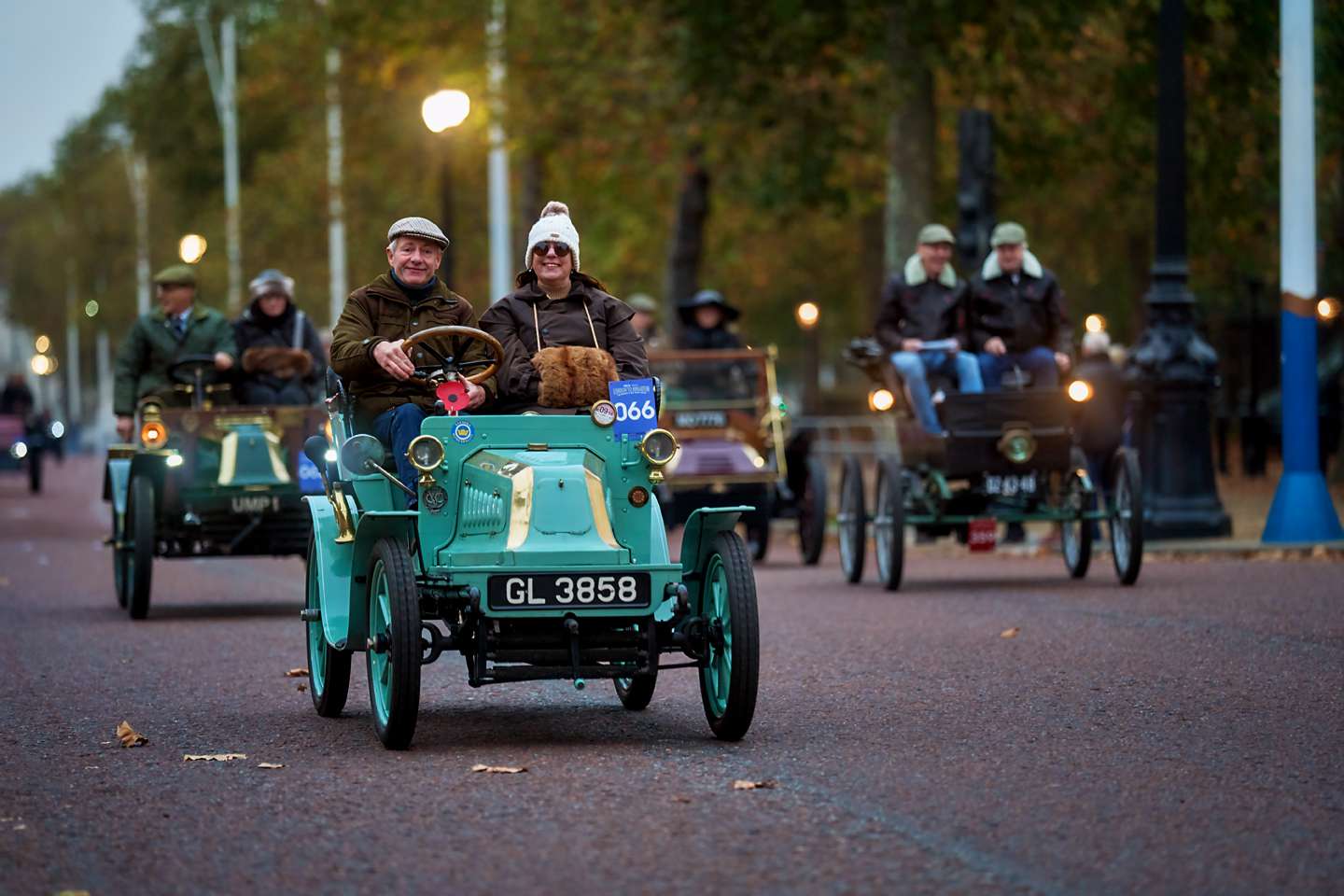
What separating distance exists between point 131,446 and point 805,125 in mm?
16059

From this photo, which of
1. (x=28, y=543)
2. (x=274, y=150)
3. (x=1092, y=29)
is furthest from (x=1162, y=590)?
(x=274, y=150)

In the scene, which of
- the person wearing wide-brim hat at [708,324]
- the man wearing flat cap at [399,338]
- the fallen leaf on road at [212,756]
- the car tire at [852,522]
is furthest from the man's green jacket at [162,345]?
the fallen leaf on road at [212,756]

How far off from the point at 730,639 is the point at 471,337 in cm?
168

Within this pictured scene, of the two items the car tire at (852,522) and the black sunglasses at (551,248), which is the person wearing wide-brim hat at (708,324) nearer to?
the car tire at (852,522)

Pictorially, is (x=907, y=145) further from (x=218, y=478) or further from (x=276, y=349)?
(x=218, y=478)

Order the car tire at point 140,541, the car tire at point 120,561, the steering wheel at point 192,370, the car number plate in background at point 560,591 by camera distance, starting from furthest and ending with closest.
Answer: the steering wheel at point 192,370 → the car tire at point 120,561 → the car tire at point 140,541 → the car number plate in background at point 560,591

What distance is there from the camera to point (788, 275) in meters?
56.1

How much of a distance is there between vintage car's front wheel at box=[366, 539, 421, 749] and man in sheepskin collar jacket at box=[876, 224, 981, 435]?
825 cm

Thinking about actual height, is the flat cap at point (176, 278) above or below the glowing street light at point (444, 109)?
below

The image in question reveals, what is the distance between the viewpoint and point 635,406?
904cm

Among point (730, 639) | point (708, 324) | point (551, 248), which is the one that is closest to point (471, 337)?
point (551, 248)

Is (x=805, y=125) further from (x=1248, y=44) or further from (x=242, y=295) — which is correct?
(x=242, y=295)

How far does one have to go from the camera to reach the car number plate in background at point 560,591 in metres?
8.57

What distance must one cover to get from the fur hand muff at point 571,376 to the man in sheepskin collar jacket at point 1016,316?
752cm
